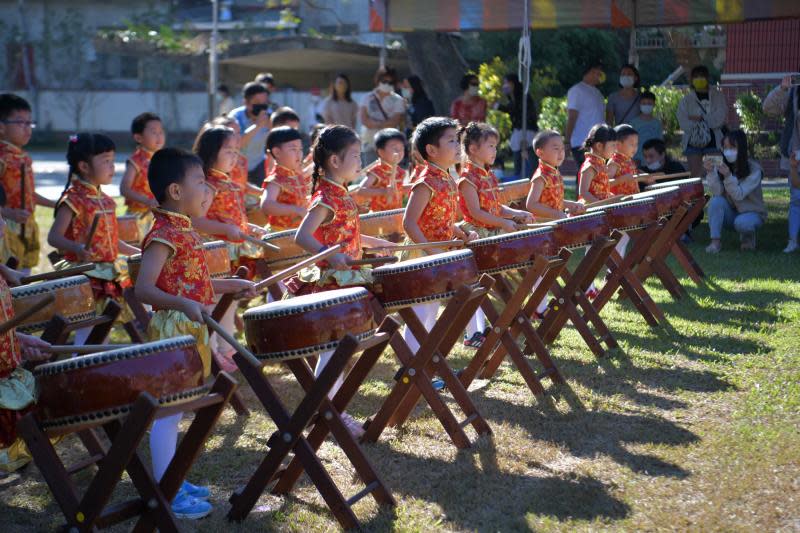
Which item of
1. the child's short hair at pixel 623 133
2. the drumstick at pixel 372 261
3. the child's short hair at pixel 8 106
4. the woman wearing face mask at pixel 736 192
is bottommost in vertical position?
the woman wearing face mask at pixel 736 192

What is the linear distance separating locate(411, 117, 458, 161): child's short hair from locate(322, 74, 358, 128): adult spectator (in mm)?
5815

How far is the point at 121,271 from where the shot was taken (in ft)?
17.3

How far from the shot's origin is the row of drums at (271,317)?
9.46 feet

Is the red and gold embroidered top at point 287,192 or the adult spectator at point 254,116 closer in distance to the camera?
the red and gold embroidered top at point 287,192

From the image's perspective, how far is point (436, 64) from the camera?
593 inches

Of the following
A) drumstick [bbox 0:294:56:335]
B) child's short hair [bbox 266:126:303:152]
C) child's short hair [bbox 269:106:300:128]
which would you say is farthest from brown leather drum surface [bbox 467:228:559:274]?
child's short hair [bbox 269:106:300:128]

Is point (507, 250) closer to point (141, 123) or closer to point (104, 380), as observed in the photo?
point (104, 380)

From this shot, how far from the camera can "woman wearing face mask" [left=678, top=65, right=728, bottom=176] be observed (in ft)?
34.6

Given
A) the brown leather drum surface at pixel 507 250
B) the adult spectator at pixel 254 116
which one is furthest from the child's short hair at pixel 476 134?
the adult spectator at pixel 254 116

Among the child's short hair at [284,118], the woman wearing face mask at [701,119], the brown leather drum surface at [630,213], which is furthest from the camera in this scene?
the woman wearing face mask at [701,119]

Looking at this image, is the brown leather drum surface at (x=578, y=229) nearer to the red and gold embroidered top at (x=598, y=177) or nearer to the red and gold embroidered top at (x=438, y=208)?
the red and gold embroidered top at (x=438, y=208)

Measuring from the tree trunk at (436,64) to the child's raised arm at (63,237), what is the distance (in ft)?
33.9

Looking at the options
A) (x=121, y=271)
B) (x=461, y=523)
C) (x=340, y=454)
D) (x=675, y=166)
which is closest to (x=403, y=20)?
(x=675, y=166)

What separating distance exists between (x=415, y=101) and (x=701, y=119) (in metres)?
3.64
